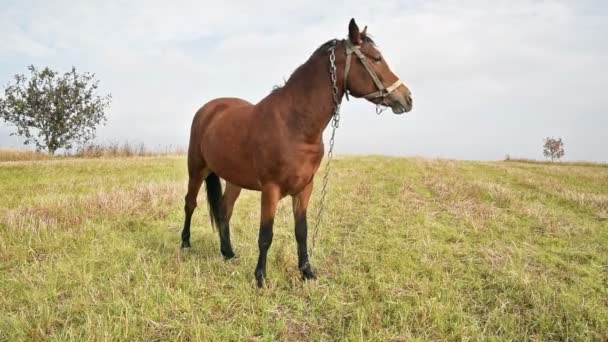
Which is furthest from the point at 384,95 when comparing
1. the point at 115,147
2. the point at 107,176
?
the point at 115,147

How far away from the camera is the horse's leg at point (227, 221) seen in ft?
19.0

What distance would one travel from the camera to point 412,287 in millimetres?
4539

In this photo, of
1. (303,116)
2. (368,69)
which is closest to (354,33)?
(368,69)

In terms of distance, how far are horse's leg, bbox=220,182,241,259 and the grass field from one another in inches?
9.9

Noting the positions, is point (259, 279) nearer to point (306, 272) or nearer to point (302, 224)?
point (306, 272)

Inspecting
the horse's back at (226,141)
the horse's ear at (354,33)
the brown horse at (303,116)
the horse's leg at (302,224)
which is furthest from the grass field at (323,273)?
the horse's ear at (354,33)

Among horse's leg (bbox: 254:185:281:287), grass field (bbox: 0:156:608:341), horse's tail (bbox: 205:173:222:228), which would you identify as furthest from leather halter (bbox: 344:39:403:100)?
horse's tail (bbox: 205:173:222:228)

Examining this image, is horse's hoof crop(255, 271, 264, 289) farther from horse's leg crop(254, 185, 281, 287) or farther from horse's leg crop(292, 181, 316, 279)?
horse's leg crop(292, 181, 316, 279)

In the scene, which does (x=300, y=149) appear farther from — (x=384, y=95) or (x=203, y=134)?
(x=203, y=134)

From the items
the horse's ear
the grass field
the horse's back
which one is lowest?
the grass field

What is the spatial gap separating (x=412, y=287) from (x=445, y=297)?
38 centimetres

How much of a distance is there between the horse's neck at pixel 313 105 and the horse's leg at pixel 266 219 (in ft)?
2.13

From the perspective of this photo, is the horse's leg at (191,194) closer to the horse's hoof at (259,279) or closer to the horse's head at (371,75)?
the horse's hoof at (259,279)

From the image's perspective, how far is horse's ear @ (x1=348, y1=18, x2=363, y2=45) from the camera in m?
4.12
